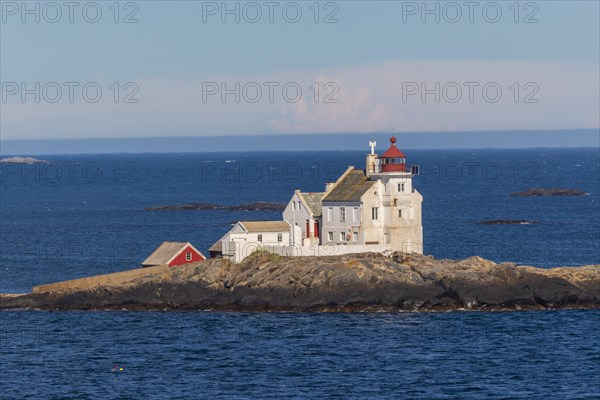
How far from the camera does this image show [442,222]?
145m

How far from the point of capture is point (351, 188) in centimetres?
8238

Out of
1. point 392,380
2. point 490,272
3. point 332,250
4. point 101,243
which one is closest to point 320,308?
point 332,250

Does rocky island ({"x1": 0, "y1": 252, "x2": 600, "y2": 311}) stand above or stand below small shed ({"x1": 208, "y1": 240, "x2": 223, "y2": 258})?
below

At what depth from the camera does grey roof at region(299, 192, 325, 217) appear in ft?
272

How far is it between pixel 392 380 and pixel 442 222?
85528 millimetres

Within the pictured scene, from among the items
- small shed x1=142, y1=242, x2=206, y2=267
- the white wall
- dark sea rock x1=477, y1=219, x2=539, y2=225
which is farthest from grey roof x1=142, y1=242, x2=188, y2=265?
dark sea rock x1=477, y1=219, x2=539, y2=225

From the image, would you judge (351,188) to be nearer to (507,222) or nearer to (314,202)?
(314,202)

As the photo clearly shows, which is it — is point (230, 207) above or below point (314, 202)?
below

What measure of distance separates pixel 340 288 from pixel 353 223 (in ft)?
21.4

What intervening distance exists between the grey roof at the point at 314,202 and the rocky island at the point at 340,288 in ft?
13.7

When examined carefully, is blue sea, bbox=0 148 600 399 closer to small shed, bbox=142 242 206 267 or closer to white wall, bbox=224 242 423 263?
white wall, bbox=224 242 423 263

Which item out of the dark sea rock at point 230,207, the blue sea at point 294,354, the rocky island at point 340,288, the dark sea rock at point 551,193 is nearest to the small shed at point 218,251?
the rocky island at point 340,288

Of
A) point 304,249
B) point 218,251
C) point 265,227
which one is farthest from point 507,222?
point 218,251

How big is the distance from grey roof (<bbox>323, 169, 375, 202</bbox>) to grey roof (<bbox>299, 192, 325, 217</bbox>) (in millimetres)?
1039
